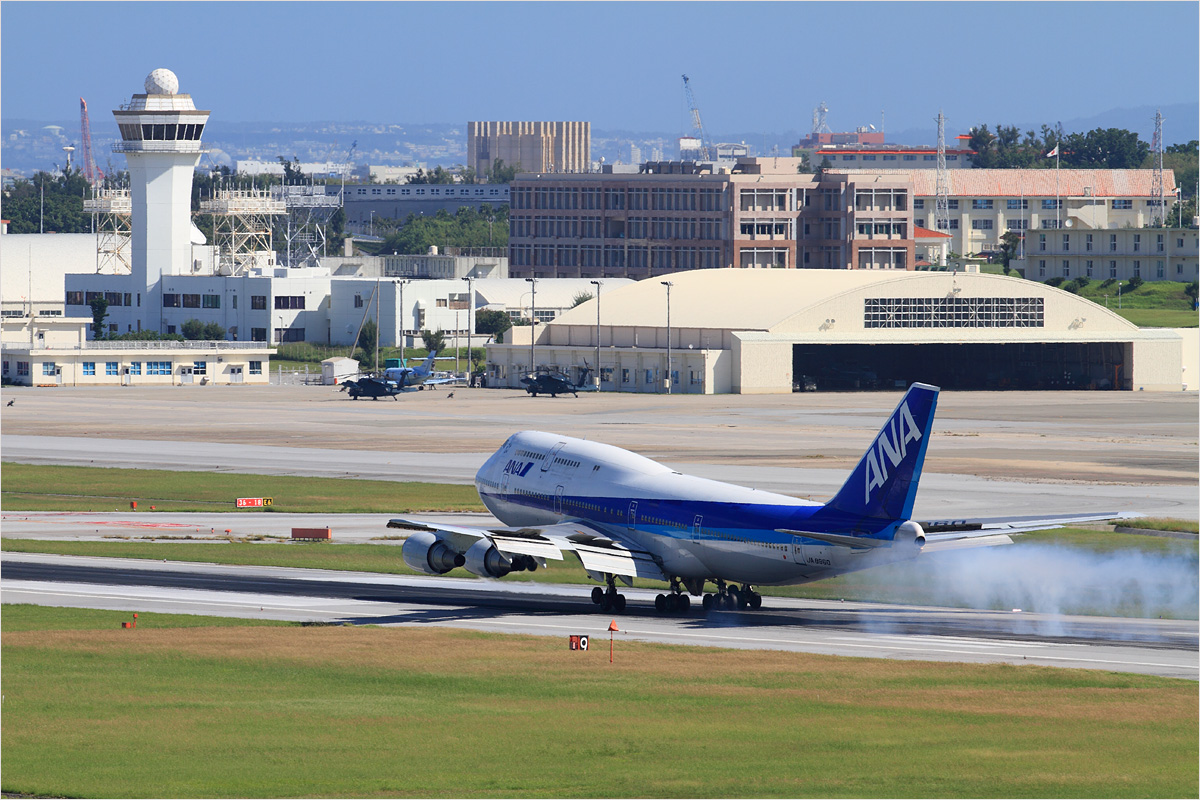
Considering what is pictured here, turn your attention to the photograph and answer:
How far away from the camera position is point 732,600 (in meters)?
53.2

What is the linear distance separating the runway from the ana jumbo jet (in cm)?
2678

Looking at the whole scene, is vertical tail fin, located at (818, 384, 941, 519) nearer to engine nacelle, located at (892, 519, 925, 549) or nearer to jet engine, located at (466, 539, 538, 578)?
engine nacelle, located at (892, 519, 925, 549)

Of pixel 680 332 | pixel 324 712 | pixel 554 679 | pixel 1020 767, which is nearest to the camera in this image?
pixel 1020 767

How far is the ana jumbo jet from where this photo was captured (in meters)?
45.4

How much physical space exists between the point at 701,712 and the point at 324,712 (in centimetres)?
874

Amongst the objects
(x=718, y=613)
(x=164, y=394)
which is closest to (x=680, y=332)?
(x=164, y=394)

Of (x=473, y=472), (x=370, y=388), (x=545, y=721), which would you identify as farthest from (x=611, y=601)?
(x=370, y=388)

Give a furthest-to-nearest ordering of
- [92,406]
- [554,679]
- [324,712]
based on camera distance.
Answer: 1. [92,406]
2. [554,679]
3. [324,712]

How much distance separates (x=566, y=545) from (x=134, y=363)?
5838 inches

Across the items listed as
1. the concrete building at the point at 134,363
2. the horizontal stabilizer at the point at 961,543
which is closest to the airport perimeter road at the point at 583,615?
the horizontal stabilizer at the point at 961,543

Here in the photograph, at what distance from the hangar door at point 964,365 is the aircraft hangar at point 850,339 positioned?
122 mm

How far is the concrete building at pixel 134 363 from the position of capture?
18350cm

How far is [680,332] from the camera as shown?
183125 millimetres

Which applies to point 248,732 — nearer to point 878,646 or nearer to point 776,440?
point 878,646
